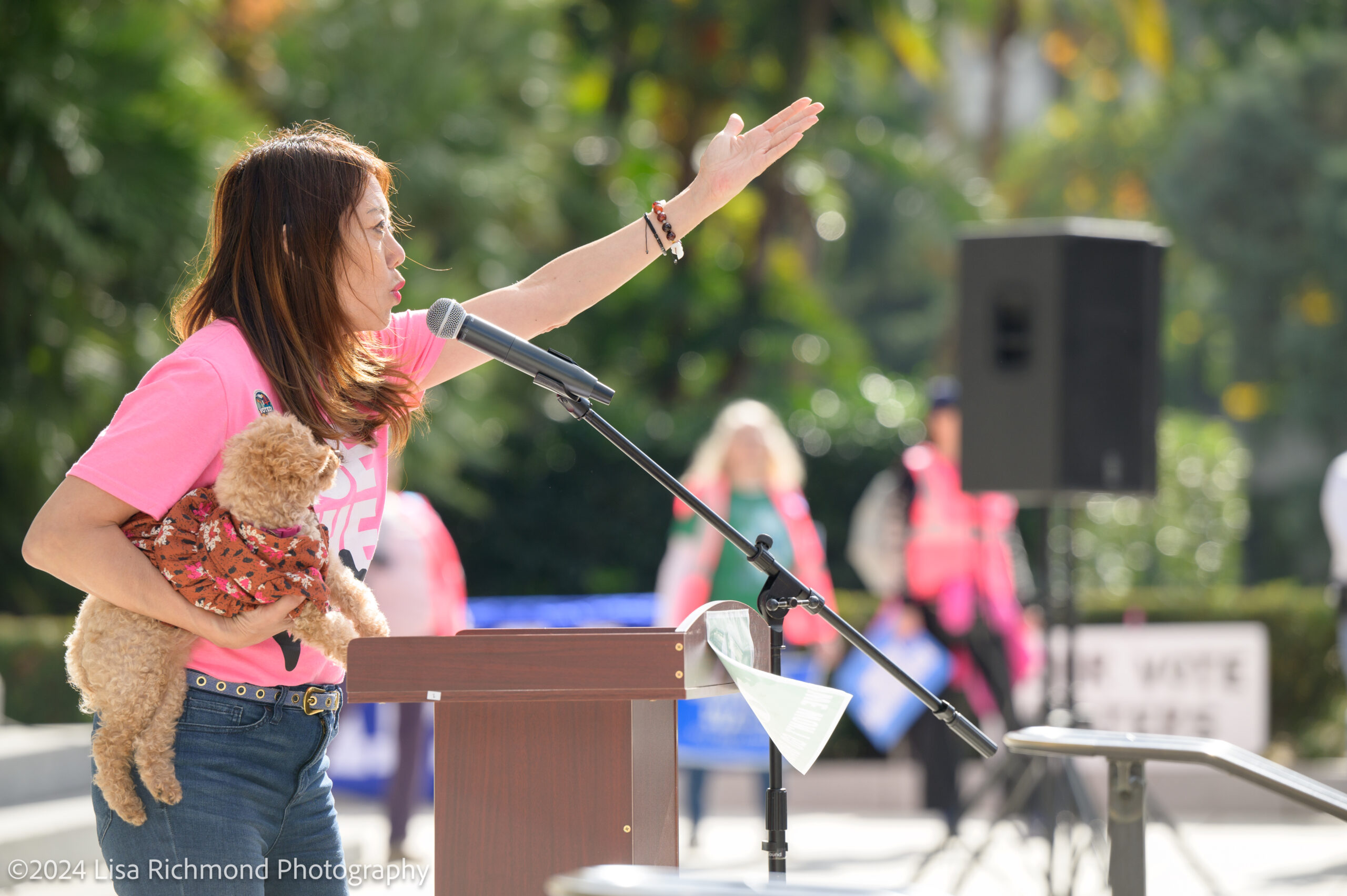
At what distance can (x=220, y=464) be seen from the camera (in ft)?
6.62

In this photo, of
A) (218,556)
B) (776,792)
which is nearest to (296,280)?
(218,556)

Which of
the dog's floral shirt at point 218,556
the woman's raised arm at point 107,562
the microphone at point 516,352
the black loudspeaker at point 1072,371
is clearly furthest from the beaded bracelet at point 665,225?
the black loudspeaker at point 1072,371

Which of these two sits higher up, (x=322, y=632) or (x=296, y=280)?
(x=296, y=280)

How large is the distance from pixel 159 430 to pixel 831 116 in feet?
48.5

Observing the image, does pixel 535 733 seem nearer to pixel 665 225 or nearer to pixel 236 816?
pixel 236 816

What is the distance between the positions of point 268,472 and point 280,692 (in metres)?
0.34

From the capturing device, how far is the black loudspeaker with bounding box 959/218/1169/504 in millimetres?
6188

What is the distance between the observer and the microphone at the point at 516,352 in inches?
83.4

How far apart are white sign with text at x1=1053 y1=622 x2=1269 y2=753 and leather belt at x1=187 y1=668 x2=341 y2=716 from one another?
274 inches

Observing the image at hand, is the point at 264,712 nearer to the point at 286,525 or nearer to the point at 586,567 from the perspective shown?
the point at 286,525

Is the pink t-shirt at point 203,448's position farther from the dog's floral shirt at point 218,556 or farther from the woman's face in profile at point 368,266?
the woman's face in profile at point 368,266

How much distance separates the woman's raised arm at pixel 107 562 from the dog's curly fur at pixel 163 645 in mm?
50

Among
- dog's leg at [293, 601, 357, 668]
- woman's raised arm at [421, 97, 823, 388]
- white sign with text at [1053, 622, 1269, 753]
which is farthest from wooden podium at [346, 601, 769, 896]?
white sign with text at [1053, 622, 1269, 753]

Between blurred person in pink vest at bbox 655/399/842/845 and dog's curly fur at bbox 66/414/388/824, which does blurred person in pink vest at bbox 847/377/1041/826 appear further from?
dog's curly fur at bbox 66/414/388/824
